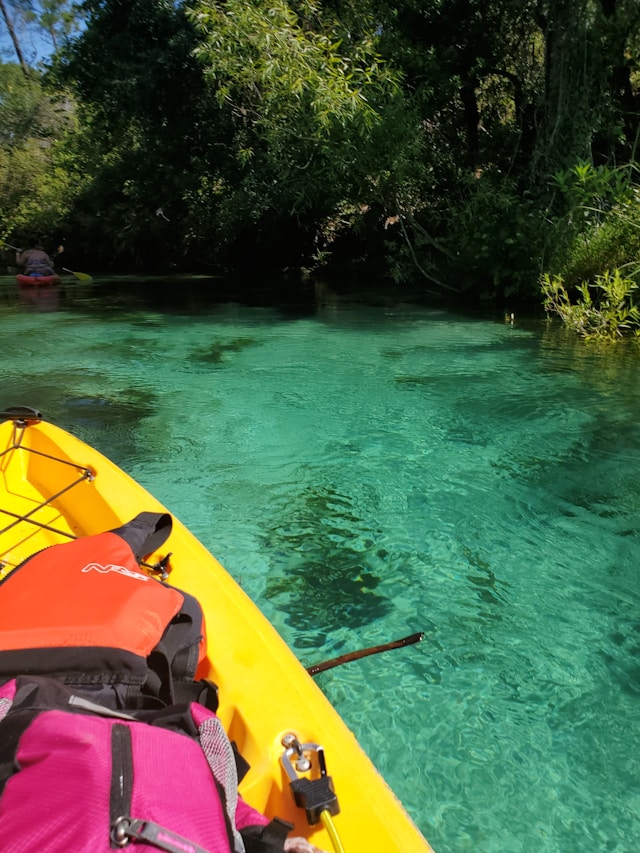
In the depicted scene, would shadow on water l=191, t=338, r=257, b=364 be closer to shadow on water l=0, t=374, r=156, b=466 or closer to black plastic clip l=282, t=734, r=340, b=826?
shadow on water l=0, t=374, r=156, b=466

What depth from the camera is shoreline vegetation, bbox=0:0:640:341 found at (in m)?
7.82

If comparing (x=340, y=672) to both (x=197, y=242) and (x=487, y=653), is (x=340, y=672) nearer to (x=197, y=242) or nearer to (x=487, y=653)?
(x=487, y=653)

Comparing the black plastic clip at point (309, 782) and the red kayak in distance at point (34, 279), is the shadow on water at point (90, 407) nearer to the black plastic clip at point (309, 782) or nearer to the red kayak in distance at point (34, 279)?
the black plastic clip at point (309, 782)

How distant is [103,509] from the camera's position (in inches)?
97.4

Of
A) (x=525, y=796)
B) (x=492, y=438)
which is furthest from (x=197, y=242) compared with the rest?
(x=525, y=796)

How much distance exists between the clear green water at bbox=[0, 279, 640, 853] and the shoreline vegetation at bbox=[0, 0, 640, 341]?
191 cm

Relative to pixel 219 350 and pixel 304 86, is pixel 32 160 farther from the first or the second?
pixel 219 350

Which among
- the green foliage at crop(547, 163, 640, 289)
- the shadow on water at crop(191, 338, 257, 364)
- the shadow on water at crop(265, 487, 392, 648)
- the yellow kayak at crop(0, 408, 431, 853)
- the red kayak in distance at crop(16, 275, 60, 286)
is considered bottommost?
the shadow on water at crop(265, 487, 392, 648)

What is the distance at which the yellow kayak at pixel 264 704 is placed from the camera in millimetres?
1161

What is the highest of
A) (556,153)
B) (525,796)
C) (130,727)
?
(556,153)

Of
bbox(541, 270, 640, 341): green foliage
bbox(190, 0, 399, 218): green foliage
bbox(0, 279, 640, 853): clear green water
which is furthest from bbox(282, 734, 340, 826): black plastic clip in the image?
bbox(190, 0, 399, 218): green foliage

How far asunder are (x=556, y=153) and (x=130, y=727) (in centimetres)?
974

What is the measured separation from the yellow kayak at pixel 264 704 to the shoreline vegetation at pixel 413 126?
5813 mm

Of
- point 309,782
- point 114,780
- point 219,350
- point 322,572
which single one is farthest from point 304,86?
point 114,780
